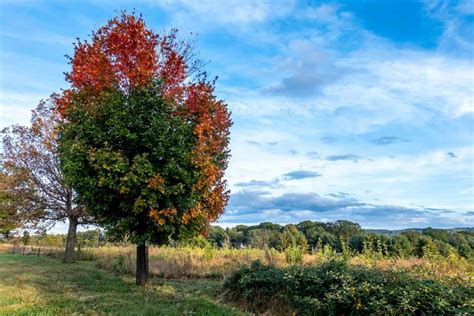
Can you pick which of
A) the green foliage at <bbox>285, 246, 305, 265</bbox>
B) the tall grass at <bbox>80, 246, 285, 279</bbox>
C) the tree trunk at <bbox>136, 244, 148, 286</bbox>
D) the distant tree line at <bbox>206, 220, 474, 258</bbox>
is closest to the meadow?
the tree trunk at <bbox>136, 244, 148, 286</bbox>

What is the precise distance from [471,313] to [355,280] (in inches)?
79.7

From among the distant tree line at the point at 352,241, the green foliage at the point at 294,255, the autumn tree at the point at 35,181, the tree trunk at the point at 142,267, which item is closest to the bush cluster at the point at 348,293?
the tree trunk at the point at 142,267

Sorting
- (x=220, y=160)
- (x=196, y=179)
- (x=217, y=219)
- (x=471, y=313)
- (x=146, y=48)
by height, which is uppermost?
(x=146, y=48)

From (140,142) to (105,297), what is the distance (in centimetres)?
410

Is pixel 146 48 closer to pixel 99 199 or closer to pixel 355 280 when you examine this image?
pixel 99 199

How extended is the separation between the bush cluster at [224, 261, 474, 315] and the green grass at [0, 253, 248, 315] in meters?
0.93

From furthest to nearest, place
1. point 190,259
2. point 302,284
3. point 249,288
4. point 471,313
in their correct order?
point 190,259 → point 249,288 → point 302,284 → point 471,313

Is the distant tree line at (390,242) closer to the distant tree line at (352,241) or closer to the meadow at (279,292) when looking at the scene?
the distant tree line at (352,241)

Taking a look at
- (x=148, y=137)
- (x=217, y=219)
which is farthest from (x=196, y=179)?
(x=217, y=219)

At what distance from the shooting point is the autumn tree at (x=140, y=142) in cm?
960

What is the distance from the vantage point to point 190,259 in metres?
15.6

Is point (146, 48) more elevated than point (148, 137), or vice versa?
point (146, 48)

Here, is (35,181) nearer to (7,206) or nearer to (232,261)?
(7,206)

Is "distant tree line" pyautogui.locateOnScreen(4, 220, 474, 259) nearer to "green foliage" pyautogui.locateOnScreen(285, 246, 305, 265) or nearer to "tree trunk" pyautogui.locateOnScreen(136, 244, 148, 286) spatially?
"green foliage" pyautogui.locateOnScreen(285, 246, 305, 265)
